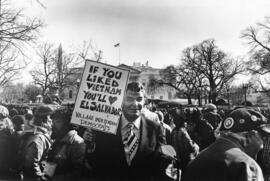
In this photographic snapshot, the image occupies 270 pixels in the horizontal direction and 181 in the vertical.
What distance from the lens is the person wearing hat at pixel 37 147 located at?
358 centimetres

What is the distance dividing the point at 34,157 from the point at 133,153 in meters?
1.15

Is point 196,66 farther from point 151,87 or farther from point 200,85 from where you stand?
point 151,87

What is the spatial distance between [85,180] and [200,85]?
187ft

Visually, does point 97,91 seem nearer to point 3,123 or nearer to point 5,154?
point 5,154

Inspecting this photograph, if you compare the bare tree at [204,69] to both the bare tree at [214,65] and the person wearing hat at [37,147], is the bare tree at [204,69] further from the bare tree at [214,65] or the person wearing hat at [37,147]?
the person wearing hat at [37,147]

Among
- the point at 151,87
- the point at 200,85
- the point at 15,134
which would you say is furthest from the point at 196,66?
the point at 15,134

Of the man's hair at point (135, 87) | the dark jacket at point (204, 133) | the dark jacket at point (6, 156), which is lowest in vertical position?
the dark jacket at point (6, 156)

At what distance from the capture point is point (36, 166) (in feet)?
11.7

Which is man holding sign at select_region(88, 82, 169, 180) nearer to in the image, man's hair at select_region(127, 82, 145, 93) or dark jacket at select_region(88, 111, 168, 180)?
dark jacket at select_region(88, 111, 168, 180)

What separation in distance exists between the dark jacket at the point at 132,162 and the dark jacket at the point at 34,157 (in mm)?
621

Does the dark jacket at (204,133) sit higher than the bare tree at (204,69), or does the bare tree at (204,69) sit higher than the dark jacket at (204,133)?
the bare tree at (204,69)

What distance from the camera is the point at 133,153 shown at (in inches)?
134

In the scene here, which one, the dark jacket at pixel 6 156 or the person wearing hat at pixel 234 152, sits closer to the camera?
the person wearing hat at pixel 234 152

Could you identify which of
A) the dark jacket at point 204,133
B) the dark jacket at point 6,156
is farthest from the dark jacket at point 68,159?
the dark jacket at point 204,133
